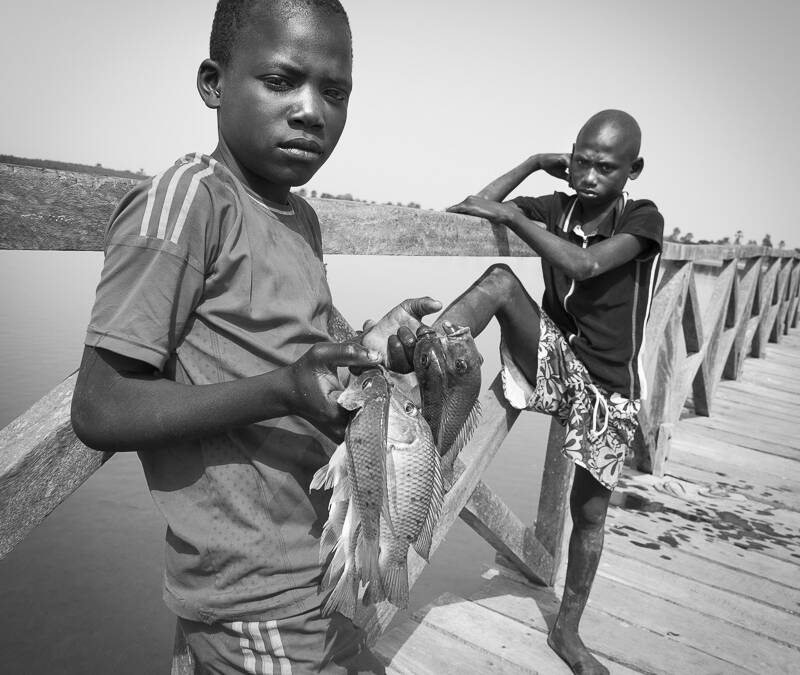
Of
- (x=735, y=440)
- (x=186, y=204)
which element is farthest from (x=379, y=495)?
(x=735, y=440)

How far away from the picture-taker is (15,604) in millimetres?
4371

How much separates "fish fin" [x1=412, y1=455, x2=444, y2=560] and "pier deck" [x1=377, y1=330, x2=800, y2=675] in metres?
1.42

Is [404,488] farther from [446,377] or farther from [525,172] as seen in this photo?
[525,172]

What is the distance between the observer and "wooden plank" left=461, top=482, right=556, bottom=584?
9.00ft

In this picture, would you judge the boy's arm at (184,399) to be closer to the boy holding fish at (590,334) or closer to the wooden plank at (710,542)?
the boy holding fish at (590,334)

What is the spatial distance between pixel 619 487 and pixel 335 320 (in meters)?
3.57

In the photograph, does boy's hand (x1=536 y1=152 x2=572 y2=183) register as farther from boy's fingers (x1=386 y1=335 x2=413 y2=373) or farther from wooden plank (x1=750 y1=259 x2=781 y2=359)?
wooden plank (x1=750 y1=259 x2=781 y2=359)

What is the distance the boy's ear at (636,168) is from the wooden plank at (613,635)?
2006mm

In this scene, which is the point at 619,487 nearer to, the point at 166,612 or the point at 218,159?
the point at 166,612

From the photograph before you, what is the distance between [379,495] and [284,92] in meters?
0.78

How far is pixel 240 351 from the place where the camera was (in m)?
1.19

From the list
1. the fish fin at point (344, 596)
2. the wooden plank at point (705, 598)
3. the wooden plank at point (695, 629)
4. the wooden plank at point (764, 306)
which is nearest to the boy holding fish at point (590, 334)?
the wooden plank at point (695, 629)

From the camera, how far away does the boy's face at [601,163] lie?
8.71 ft

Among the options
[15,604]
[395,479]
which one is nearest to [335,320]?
[395,479]
